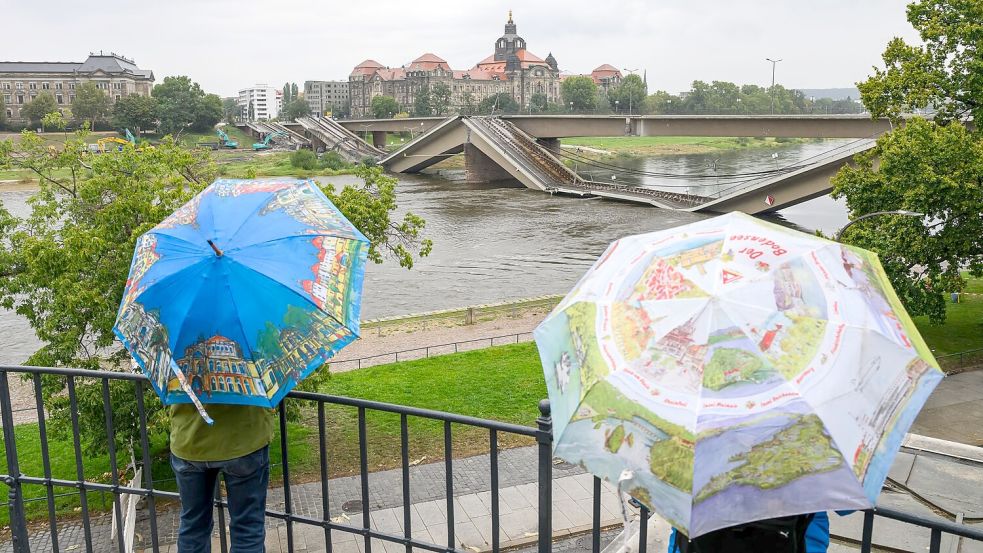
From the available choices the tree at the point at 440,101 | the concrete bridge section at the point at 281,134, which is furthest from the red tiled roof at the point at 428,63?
the concrete bridge section at the point at 281,134

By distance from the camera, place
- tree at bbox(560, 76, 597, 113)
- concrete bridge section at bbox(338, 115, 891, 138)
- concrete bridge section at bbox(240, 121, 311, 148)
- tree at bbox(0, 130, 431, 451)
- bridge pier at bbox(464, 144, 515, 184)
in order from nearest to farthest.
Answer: tree at bbox(0, 130, 431, 451), concrete bridge section at bbox(338, 115, 891, 138), bridge pier at bbox(464, 144, 515, 184), concrete bridge section at bbox(240, 121, 311, 148), tree at bbox(560, 76, 597, 113)

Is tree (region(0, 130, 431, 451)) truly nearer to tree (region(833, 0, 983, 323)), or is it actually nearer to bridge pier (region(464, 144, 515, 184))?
tree (region(833, 0, 983, 323))

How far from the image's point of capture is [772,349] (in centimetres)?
279

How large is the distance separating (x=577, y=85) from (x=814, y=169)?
388 feet

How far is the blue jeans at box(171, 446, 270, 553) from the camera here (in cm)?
433

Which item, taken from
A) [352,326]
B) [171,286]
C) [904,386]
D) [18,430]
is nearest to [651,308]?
[904,386]

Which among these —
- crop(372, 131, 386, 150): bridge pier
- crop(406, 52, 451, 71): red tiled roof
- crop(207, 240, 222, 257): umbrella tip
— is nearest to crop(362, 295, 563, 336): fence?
crop(207, 240, 222, 257): umbrella tip

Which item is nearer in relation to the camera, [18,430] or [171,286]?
[171,286]

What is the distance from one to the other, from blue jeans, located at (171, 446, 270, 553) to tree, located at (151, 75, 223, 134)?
11393 centimetres

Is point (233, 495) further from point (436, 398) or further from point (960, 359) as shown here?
point (960, 359)

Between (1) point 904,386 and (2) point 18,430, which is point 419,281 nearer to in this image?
(2) point 18,430

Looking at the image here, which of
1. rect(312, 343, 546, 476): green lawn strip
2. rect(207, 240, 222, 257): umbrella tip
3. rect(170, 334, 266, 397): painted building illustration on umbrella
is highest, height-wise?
rect(207, 240, 222, 257): umbrella tip

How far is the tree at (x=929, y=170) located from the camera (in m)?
20.2

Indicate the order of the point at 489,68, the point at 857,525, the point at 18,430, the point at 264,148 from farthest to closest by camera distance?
the point at 489,68 < the point at 264,148 < the point at 18,430 < the point at 857,525
